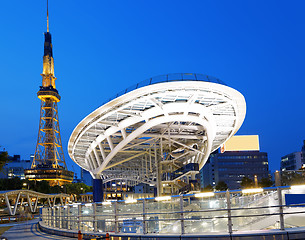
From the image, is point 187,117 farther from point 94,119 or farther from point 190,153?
point 190,153

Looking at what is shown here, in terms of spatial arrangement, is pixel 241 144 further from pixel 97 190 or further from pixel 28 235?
pixel 28 235

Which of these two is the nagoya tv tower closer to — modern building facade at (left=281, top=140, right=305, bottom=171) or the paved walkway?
modern building facade at (left=281, top=140, right=305, bottom=171)

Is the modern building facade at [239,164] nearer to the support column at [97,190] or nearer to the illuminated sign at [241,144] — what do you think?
Result: the illuminated sign at [241,144]

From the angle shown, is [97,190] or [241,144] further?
[241,144]

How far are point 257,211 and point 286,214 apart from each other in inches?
31.1

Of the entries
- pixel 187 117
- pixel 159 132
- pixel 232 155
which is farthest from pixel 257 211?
pixel 232 155

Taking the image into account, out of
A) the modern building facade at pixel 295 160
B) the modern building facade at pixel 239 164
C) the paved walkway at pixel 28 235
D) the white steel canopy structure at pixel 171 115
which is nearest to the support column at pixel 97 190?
the white steel canopy structure at pixel 171 115

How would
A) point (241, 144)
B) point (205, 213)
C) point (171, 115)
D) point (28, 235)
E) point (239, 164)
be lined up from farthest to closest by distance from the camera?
1. point (239, 164)
2. point (241, 144)
3. point (171, 115)
4. point (28, 235)
5. point (205, 213)

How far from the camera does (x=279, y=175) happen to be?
1473 centimetres

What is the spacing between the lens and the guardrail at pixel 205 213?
10.6m

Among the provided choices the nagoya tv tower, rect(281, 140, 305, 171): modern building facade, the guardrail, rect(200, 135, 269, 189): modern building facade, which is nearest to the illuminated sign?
rect(200, 135, 269, 189): modern building facade

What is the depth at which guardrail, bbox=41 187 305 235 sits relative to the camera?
10.6 meters

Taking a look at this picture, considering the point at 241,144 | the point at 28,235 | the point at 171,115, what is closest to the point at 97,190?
the point at 171,115

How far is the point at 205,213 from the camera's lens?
1146 centimetres
